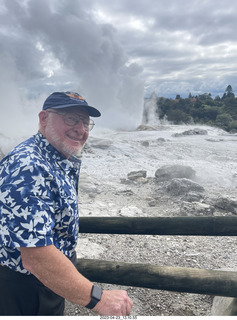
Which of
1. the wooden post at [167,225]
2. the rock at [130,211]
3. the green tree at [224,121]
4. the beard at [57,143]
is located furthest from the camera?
the green tree at [224,121]

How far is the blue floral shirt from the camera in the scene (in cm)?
123

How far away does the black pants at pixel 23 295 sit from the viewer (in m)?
1.48

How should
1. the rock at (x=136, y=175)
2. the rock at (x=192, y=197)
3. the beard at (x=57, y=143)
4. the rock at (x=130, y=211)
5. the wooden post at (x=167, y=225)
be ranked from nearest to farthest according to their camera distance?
the beard at (x=57, y=143)
the wooden post at (x=167, y=225)
the rock at (x=130, y=211)
the rock at (x=192, y=197)
the rock at (x=136, y=175)

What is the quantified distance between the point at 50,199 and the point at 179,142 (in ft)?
44.8

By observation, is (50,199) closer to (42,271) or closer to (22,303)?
(42,271)

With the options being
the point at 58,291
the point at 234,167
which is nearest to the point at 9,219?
the point at 58,291

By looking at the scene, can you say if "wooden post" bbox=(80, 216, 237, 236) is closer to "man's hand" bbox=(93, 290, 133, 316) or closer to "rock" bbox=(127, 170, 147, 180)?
"man's hand" bbox=(93, 290, 133, 316)

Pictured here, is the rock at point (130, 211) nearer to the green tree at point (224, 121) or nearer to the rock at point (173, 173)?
the rock at point (173, 173)

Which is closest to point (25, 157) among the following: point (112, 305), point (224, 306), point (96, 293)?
point (96, 293)

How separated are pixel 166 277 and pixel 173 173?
5.54 m

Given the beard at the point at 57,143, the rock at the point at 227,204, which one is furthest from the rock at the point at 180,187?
the beard at the point at 57,143

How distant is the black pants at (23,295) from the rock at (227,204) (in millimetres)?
4184

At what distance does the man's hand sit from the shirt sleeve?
41 cm

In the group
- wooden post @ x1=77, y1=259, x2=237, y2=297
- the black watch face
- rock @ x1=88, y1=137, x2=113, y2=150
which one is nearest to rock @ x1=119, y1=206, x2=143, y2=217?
wooden post @ x1=77, y1=259, x2=237, y2=297
